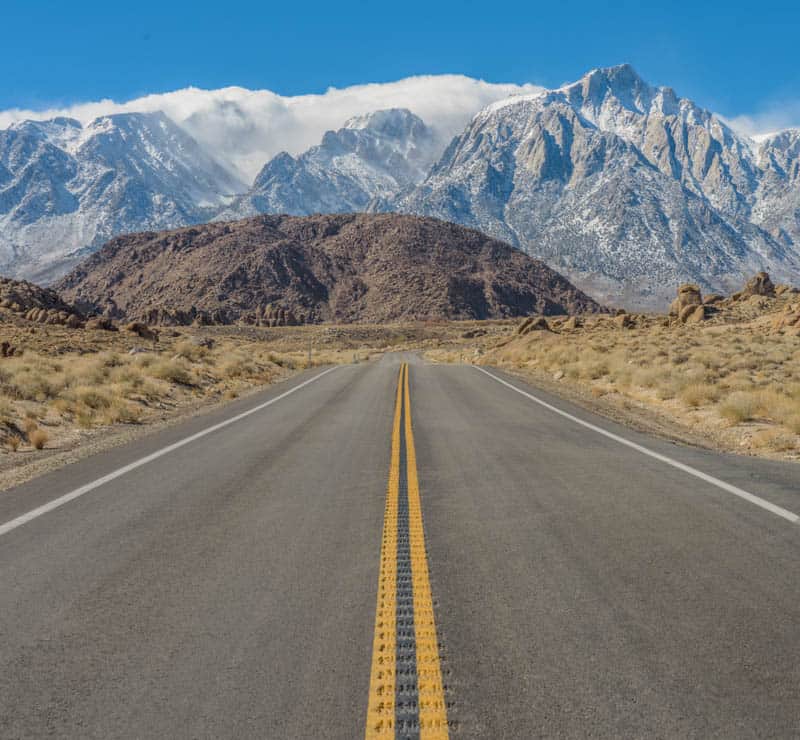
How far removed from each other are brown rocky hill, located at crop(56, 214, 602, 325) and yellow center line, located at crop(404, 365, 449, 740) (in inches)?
4612

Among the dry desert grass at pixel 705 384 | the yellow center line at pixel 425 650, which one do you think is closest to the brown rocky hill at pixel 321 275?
the dry desert grass at pixel 705 384

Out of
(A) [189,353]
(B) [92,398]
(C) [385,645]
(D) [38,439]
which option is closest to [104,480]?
(D) [38,439]

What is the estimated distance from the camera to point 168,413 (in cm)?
1627

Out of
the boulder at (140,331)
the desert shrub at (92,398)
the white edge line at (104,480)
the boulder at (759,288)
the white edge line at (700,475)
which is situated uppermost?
the boulder at (759,288)

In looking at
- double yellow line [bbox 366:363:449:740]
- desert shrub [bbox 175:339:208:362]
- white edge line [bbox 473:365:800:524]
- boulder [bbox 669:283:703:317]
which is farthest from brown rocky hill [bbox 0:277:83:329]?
boulder [bbox 669:283:703:317]

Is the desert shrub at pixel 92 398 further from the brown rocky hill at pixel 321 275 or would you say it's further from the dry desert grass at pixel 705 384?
the brown rocky hill at pixel 321 275

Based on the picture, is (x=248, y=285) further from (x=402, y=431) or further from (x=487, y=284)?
(x=402, y=431)

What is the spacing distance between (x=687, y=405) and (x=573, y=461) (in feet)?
28.2

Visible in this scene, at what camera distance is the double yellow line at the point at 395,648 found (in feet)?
9.32

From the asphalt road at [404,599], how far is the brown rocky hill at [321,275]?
115m

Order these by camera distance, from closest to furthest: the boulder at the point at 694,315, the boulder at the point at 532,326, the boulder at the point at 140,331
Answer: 1. the boulder at the point at 140,331
2. the boulder at the point at 694,315
3. the boulder at the point at 532,326

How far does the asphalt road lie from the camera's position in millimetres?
2936

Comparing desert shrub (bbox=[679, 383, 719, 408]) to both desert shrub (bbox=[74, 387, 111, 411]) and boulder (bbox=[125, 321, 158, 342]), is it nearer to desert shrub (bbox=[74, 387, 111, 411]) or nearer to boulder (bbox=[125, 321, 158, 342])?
desert shrub (bbox=[74, 387, 111, 411])

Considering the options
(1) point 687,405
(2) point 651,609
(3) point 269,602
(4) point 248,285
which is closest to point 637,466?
(2) point 651,609
